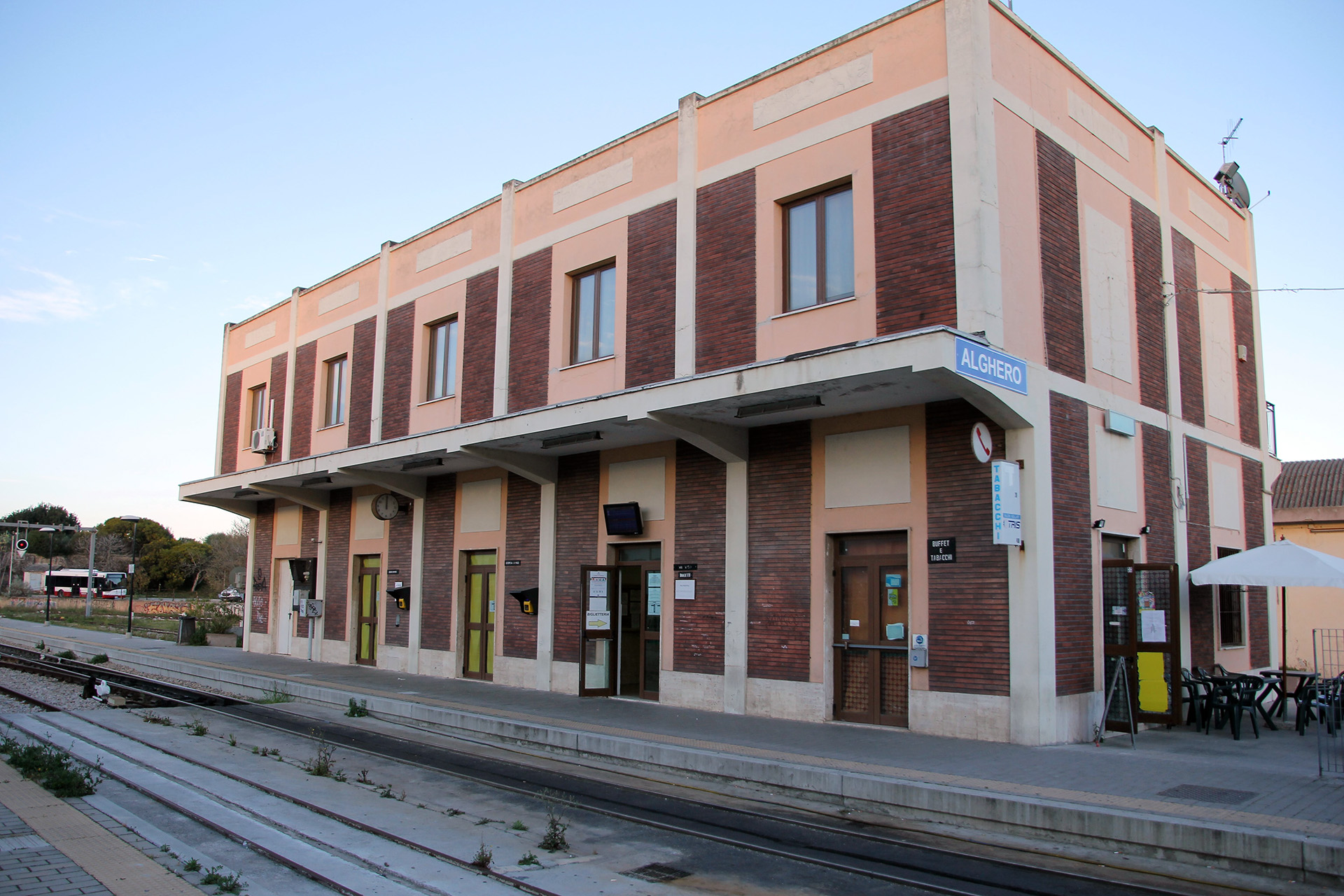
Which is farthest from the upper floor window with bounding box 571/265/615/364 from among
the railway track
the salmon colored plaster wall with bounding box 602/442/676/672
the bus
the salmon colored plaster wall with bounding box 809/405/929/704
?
the bus

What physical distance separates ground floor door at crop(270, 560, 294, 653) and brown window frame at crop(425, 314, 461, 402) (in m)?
8.77

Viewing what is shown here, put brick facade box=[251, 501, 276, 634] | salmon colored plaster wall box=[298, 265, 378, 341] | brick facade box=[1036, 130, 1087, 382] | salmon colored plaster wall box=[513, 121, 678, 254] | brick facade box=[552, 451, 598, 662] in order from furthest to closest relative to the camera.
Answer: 1. brick facade box=[251, 501, 276, 634]
2. salmon colored plaster wall box=[298, 265, 378, 341]
3. brick facade box=[552, 451, 598, 662]
4. salmon colored plaster wall box=[513, 121, 678, 254]
5. brick facade box=[1036, 130, 1087, 382]

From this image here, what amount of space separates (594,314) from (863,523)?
21.8 feet

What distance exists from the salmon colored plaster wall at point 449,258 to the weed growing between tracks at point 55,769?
11.7m

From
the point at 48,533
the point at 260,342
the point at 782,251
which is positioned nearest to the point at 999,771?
the point at 782,251

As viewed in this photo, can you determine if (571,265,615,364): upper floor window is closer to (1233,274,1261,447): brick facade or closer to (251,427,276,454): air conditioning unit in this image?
(1233,274,1261,447): brick facade

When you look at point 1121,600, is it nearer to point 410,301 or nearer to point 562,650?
point 562,650

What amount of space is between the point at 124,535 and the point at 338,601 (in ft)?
279

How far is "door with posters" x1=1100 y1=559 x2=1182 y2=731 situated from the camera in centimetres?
1215

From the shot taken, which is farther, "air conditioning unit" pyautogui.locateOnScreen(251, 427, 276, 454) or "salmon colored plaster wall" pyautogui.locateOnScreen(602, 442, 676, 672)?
"air conditioning unit" pyautogui.locateOnScreen(251, 427, 276, 454)

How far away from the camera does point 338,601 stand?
23781mm

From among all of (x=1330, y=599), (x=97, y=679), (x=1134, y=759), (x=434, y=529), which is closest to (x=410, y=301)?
(x=434, y=529)

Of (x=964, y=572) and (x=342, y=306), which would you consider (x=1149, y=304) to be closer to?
(x=964, y=572)

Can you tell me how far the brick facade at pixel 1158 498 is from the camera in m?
14.5
